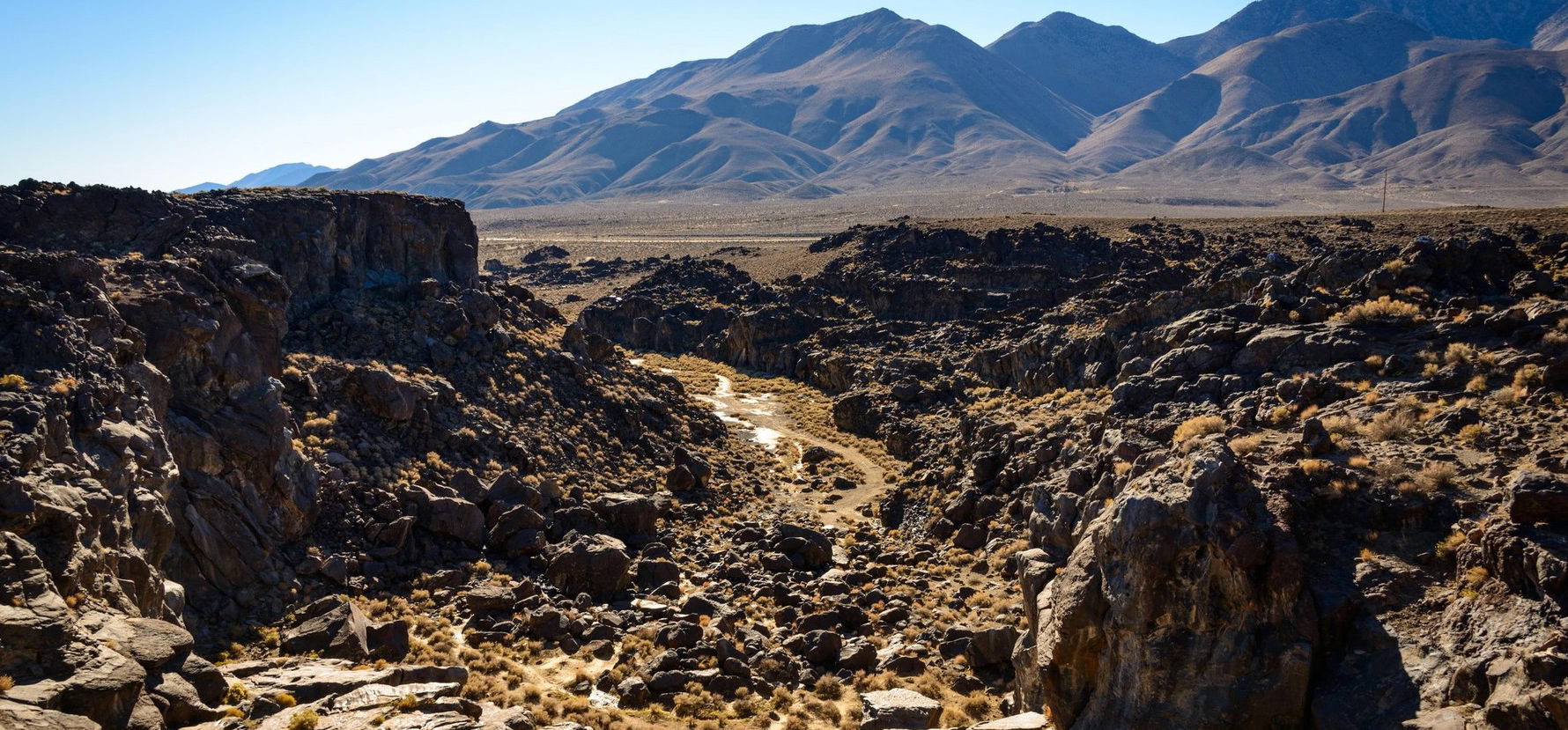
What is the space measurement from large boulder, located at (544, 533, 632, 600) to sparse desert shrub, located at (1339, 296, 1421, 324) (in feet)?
63.0

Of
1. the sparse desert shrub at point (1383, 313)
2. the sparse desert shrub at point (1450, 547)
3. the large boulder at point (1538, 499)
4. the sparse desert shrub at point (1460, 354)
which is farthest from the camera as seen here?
the sparse desert shrub at point (1383, 313)

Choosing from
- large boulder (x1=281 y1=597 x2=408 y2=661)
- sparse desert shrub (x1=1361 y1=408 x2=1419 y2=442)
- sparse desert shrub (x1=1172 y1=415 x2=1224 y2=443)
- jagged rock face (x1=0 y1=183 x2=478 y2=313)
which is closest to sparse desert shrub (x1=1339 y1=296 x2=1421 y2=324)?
sparse desert shrub (x1=1172 y1=415 x2=1224 y2=443)

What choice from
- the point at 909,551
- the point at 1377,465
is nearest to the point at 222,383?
the point at 909,551

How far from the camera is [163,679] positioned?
14492 mm

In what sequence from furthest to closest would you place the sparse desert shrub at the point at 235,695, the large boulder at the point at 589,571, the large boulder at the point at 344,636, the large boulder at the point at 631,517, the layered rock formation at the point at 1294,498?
the large boulder at the point at 631,517 < the large boulder at the point at 589,571 < the large boulder at the point at 344,636 < the sparse desert shrub at the point at 235,695 < the layered rock formation at the point at 1294,498

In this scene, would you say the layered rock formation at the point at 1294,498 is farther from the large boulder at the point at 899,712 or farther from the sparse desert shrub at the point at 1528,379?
the large boulder at the point at 899,712

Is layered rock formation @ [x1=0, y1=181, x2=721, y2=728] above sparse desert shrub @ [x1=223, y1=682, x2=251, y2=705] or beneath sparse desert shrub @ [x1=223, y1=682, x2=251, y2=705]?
→ above

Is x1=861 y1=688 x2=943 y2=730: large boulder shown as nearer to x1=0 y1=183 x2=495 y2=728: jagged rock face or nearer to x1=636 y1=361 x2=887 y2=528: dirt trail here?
x1=0 y1=183 x2=495 y2=728: jagged rock face

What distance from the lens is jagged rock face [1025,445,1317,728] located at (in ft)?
44.3

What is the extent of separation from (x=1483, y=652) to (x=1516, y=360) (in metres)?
9.68

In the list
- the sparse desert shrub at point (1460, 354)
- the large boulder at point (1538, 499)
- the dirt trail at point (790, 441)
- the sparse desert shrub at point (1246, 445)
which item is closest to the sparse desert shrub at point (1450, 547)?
the large boulder at point (1538, 499)

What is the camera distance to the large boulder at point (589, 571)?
82.7ft

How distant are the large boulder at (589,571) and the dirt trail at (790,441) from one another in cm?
1039

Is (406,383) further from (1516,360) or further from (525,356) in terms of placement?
(1516,360)
